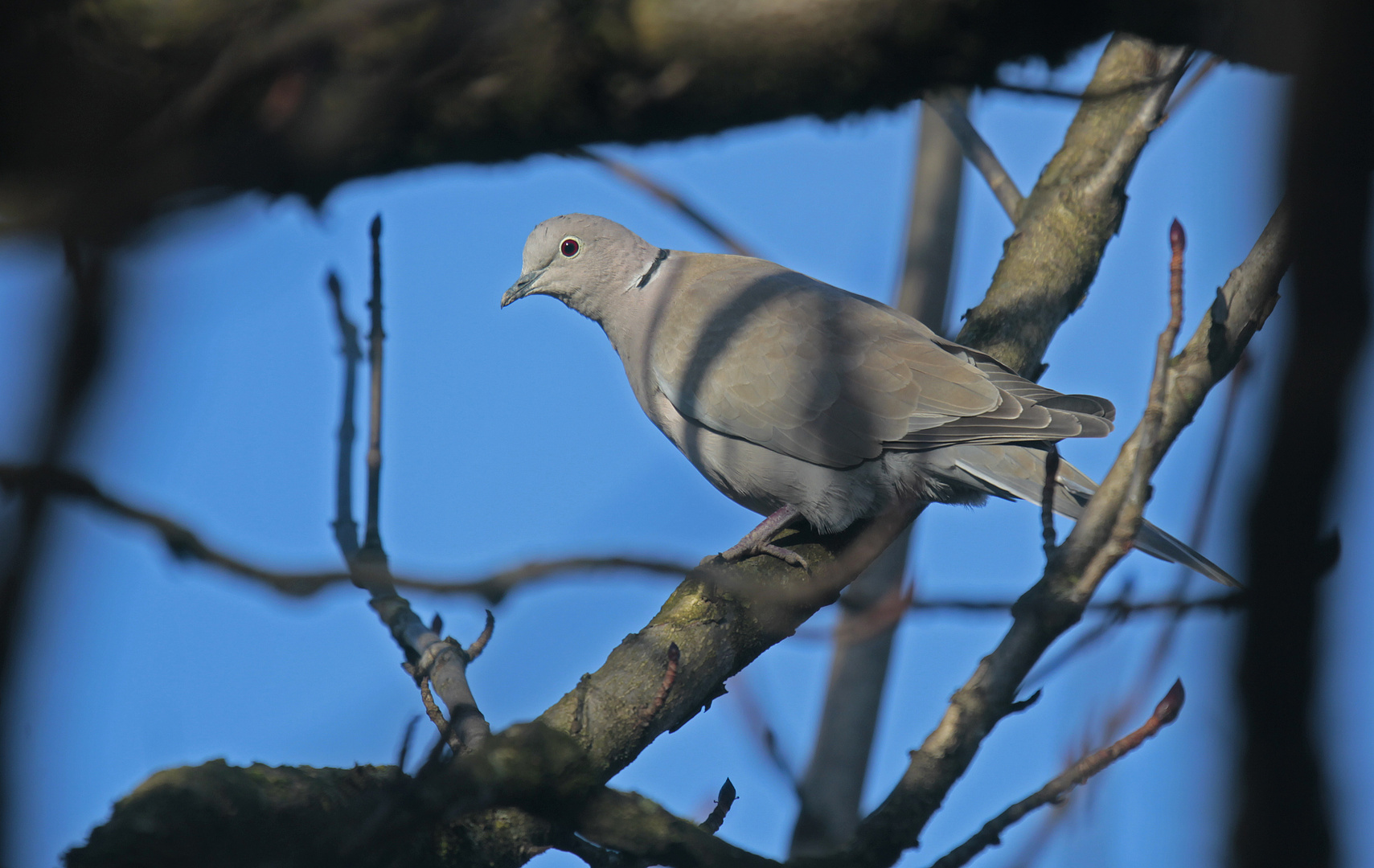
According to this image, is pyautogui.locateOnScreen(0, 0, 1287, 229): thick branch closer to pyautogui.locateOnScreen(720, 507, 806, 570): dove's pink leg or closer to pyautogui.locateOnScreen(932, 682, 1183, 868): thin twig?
pyautogui.locateOnScreen(932, 682, 1183, 868): thin twig

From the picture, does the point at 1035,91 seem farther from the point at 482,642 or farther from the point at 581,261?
the point at 581,261

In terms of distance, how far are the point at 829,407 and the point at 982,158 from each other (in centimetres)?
189

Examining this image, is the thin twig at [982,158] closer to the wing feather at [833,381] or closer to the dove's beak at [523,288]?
the wing feather at [833,381]

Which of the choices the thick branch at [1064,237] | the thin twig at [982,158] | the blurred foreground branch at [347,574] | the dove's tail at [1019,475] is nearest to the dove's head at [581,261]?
the thin twig at [982,158]

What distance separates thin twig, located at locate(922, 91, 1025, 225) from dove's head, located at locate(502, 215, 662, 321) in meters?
1.78

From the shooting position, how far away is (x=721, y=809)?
2.61m

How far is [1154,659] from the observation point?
190cm

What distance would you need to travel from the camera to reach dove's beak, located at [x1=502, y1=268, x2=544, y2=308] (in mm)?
5691

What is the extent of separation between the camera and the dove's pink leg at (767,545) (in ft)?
13.8

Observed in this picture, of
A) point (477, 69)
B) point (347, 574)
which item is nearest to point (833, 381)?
point (477, 69)

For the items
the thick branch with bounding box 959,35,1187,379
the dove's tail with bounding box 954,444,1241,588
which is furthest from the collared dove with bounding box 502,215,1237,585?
the thick branch with bounding box 959,35,1187,379

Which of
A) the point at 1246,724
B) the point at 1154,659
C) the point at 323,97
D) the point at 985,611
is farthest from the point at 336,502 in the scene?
the point at 1246,724

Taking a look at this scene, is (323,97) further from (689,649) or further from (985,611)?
(689,649)

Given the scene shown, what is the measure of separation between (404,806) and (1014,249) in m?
4.30
